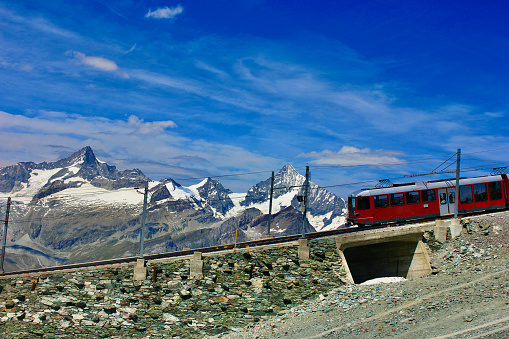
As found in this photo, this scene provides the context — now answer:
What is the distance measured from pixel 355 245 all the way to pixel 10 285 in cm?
2896

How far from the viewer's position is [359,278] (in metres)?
42.6

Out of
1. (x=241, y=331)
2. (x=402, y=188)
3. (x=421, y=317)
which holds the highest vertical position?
(x=402, y=188)

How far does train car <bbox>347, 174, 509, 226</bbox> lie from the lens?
45.8m

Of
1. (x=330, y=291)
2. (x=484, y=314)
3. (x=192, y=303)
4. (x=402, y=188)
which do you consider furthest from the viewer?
(x=402, y=188)

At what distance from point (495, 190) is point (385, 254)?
49.5 ft

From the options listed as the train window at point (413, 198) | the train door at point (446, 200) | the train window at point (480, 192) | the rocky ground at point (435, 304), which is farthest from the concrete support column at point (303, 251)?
the train window at point (480, 192)

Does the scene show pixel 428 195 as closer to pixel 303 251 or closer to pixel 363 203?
pixel 363 203

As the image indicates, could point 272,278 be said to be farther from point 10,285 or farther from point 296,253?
point 10,285

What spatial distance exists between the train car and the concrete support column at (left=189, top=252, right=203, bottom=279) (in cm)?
2150

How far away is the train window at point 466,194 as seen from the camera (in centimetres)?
4606

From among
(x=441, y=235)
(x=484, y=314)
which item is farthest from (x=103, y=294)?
(x=441, y=235)

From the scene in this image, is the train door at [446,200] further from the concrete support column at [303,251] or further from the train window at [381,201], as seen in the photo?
the concrete support column at [303,251]

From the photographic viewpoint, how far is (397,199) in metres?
47.1

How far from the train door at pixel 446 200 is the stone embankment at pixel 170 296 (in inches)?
602
